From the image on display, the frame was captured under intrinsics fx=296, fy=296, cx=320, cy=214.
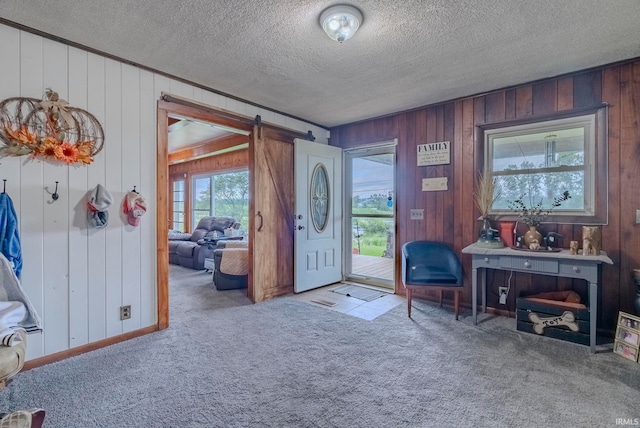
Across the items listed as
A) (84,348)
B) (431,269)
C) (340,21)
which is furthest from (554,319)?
(84,348)

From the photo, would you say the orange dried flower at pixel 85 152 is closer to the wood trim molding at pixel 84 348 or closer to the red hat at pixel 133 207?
the red hat at pixel 133 207

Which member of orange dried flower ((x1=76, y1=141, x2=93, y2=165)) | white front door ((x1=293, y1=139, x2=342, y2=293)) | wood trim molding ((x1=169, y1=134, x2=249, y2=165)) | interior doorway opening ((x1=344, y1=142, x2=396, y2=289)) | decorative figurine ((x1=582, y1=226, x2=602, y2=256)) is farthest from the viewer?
wood trim molding ((x1=169, y1=134, x2=249, y2=165))

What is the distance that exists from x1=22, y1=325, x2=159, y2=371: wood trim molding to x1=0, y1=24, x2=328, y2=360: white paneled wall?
0.12 feet

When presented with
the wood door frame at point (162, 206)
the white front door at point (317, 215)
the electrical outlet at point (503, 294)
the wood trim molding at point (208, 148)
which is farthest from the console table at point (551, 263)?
the wood trim molding at point (208, 148)

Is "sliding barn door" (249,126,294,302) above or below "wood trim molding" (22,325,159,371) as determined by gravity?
above

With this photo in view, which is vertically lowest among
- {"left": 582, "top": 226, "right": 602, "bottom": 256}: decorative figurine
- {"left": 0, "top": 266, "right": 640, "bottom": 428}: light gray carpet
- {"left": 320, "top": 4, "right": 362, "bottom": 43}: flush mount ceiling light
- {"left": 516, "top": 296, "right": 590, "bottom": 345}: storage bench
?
{"left": 0, "top": 266, "right": 640, "bottom": 428}: light gray carpet

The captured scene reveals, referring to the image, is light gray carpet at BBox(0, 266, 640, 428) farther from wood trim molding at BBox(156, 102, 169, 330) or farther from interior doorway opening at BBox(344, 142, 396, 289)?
interior doorway opening at BBox(344, 142, 396, 289)

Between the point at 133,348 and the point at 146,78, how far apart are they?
2.34 m

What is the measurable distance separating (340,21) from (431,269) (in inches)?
101

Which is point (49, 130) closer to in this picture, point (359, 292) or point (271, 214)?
point (271, 214)

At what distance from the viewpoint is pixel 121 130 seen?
99.8 inches

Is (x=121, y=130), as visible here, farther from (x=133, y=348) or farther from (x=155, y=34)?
(x=133, y=348)

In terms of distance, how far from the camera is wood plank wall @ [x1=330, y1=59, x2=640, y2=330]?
2.56 m

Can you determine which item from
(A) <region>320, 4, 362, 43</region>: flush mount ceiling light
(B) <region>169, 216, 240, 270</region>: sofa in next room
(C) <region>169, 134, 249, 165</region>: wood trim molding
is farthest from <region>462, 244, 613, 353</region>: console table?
(B) <region>169, 216, 240, 270</region>: sofa in next room
